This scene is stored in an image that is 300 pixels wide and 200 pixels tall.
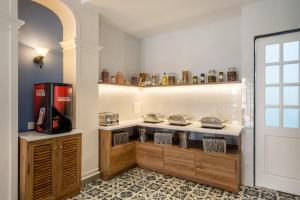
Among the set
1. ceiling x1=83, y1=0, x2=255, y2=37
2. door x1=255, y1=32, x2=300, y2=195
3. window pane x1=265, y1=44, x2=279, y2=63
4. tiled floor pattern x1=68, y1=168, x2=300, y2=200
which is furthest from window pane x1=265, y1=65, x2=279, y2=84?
tiled floor pattern x1=68, y1=168, x2=300, y2=200

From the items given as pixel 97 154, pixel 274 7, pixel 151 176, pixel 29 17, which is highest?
pixel 274 7

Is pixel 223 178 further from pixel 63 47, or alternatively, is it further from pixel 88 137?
pixel 63 47

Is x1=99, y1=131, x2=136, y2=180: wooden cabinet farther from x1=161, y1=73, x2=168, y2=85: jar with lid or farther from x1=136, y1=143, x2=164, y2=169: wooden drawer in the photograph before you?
x1=161, y1=73, x2=168, y2=85: jar with lid

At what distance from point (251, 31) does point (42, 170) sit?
3394 mm

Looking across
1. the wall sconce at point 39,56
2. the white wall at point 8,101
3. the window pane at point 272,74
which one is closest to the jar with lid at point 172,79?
the window pane at point 272,74

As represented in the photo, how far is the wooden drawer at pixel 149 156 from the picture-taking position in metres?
3.25

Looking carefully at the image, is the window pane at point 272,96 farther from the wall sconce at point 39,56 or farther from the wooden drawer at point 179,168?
the wall sconce at point 39,56

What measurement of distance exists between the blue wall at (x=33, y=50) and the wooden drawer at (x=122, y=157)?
1335mm

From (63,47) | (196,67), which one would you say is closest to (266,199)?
(196,67)

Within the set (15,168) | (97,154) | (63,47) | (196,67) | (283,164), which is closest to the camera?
(15,168)

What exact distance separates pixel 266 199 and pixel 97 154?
8.26 ft

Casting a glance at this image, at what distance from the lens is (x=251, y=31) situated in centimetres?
278

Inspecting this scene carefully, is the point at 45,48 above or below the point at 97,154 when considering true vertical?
above

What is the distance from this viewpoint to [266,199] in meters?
2.43
